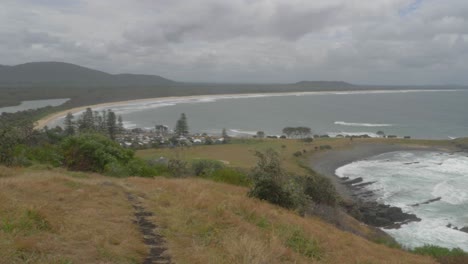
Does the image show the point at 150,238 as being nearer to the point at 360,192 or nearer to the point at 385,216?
the point at 385,216

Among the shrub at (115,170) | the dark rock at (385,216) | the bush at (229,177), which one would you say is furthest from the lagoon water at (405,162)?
the shrub at (115,170)

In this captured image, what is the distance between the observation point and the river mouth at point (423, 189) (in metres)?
30.4

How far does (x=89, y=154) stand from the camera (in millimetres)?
23953

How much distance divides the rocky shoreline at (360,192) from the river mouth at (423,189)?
815 millimetres

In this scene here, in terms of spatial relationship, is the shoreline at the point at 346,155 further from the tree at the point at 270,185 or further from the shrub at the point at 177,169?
the tree at the point at 270,185

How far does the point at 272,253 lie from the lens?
7945mm

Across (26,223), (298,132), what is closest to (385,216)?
(26,223)

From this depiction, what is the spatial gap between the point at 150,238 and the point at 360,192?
38872 millimetres

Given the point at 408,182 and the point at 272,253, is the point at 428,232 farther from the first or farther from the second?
the point at 272,253

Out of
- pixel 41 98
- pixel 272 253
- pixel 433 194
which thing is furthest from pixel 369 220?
pixel 41 98

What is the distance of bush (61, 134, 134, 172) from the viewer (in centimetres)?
2364

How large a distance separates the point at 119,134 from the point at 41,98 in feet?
400

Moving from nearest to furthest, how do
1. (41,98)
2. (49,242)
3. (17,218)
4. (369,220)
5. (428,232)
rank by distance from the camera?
(49,242)
(17,218)
(428,232)
(369,220)
(41,98)

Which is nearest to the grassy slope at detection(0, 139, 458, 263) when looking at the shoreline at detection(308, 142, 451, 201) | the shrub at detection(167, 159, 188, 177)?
the shrub at detection(167, 159, 188, 177)
